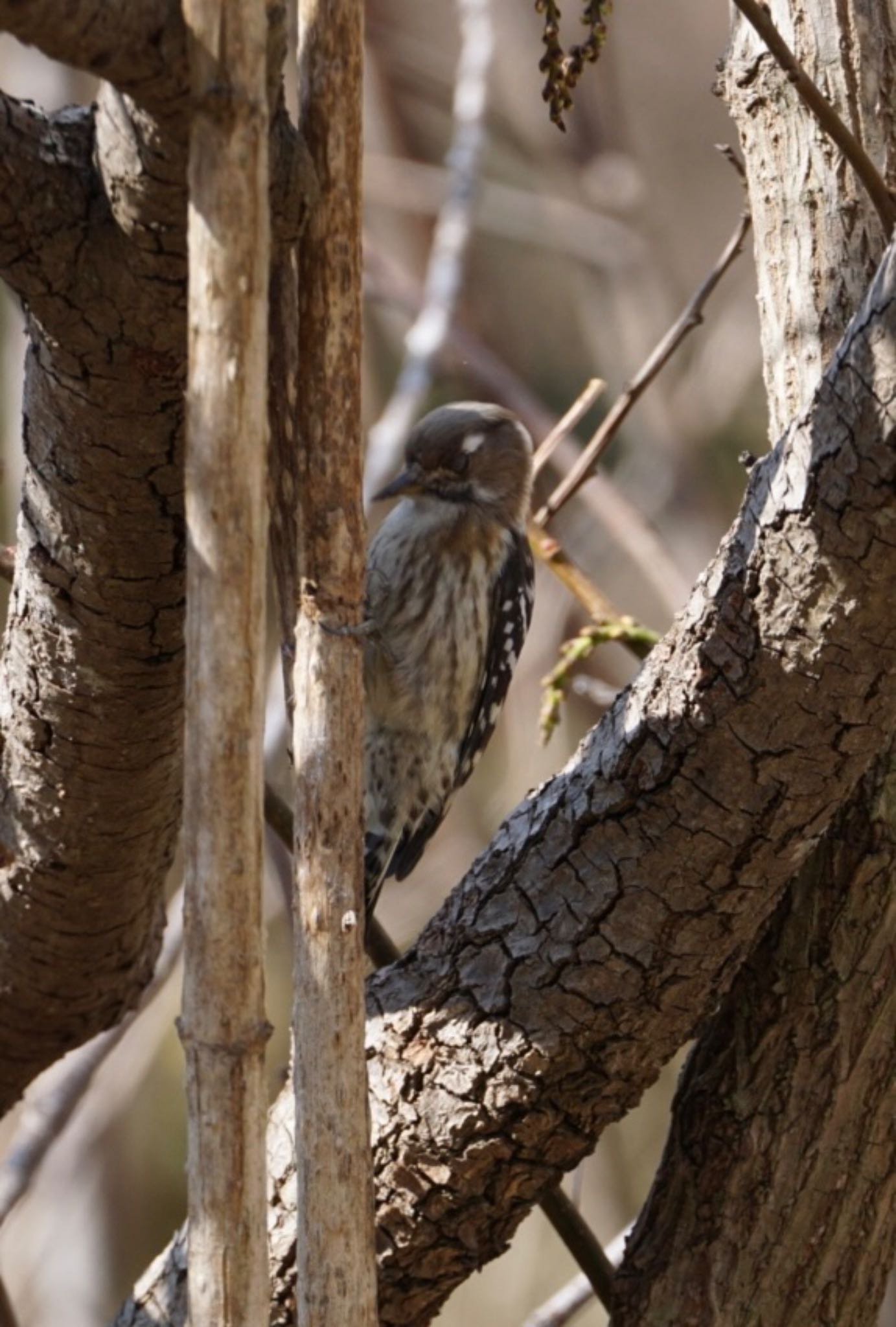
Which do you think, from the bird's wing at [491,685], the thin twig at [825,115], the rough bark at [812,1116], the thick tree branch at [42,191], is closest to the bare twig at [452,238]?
the bird's wing at [491,685]

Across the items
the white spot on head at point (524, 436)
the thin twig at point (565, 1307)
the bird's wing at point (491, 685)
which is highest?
the white spot on head at point (524, 436)

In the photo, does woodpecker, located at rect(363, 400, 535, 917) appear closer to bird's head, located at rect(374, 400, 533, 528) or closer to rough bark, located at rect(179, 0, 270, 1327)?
bird's head, located at rect(374, 400, 533, 528)

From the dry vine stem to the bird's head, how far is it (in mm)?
2329

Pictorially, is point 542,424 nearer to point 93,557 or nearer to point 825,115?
point 825,115

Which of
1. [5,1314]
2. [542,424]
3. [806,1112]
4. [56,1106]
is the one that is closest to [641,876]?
[806,1112]

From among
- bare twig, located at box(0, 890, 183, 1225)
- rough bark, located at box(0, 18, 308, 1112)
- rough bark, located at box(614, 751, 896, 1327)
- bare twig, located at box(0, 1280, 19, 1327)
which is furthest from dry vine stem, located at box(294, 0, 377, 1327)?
bare twig, located at box(0, 890, 183, 1225)

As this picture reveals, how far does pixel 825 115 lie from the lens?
86.6 inches

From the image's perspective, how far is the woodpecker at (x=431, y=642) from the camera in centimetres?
409

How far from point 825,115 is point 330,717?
1153mm

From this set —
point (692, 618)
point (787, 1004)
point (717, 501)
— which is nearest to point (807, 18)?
point (692, 618)

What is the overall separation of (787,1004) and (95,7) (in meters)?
1.67

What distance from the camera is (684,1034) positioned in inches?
88.7

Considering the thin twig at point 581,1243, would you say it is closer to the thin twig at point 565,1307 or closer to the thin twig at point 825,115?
the thin twig at point 565,1307

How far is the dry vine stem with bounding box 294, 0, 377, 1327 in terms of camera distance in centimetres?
163
